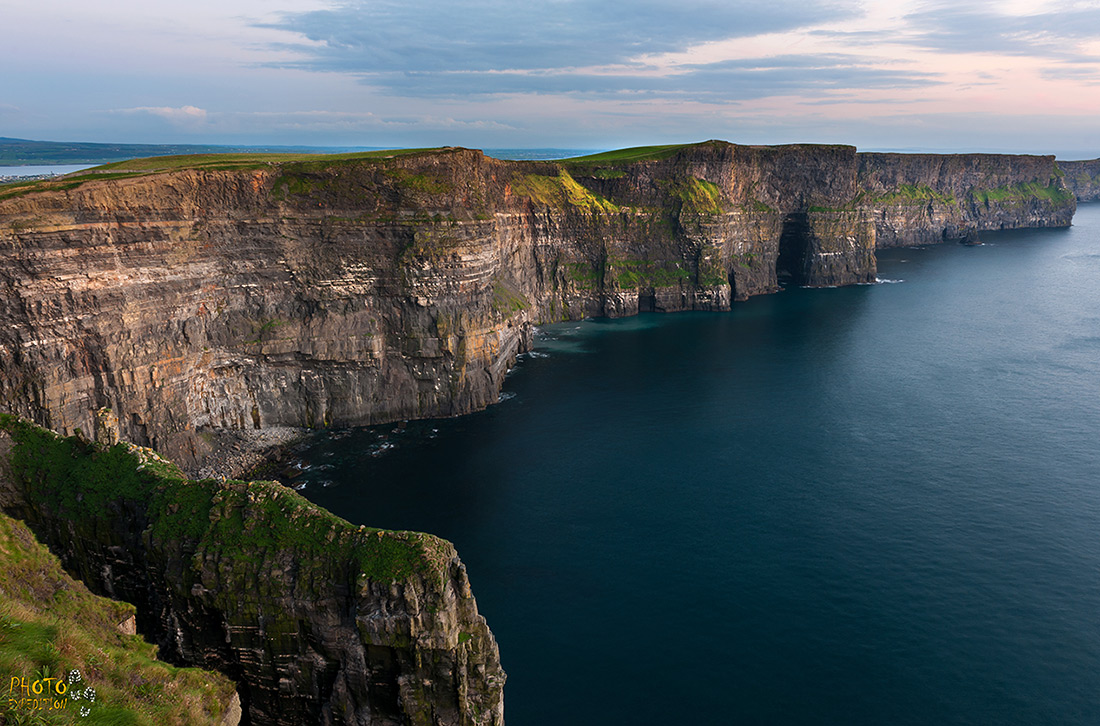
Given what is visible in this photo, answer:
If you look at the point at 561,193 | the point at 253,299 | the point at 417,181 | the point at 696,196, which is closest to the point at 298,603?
the point at 253,299

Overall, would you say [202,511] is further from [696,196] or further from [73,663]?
[696,196]

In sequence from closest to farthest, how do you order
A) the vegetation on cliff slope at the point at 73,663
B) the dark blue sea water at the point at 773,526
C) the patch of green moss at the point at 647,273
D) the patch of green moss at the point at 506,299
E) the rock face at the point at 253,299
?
1. the vegetation on cliff slope at the point at 73,663
2. the dark blue sea water at the point at 773,526
3. the rock face at the point at 253,299
4. the patch of green moss at the point at 506,299
5. the patch of green moss at the point at 647,273

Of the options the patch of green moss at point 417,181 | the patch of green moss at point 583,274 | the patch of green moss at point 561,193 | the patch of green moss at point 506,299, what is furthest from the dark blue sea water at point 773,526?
the patch of green moss at point 561,193

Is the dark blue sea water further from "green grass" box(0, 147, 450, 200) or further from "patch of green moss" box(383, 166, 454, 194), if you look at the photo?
"green grass" box(0, 147, 450, 200)

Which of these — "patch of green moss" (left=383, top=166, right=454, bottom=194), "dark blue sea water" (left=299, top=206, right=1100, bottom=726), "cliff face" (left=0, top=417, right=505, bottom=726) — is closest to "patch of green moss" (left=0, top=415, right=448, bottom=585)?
"cliff face" (left=0, top=417, right=505, bottom=726)

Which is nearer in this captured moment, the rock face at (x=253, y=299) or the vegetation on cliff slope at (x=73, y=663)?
the vegetation on cliff slope at (x=73, y=663)

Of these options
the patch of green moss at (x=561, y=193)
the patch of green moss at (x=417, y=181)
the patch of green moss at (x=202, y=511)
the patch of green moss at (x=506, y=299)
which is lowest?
the patch of green moss at (x=202, y=511)

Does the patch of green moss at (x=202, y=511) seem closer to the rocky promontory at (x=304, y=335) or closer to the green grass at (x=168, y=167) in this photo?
the rocky promontory at (x=304, y=335)

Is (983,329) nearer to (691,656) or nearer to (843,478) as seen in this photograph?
(843,478)
